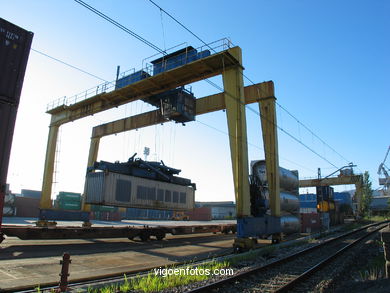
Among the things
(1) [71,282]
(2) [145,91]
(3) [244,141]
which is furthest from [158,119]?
(1) [71,282]

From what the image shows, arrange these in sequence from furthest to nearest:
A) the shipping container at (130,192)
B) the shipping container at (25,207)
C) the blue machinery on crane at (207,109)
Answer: the shipping container at (25,207)
the shipping container at (130,192)
the blue machinery on crane at (207,109)

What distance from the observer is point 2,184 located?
5.47 meters

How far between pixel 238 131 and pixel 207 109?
5106 mm

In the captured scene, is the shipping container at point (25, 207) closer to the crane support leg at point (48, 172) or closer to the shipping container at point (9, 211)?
the shipping container at point (9, 211)

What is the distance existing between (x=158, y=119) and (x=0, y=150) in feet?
55.8

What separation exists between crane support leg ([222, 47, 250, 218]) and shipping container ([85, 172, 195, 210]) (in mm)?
Result: 6680

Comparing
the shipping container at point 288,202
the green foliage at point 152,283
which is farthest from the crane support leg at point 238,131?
the green foliage at point 152,283

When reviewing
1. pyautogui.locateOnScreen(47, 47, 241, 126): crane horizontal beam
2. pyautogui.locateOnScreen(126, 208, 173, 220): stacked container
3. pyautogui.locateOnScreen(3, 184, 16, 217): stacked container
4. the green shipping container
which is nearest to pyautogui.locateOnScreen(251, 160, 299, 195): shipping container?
pyautogui.locateOnScreen(47, 47, 241, 126): crane horizontal beam

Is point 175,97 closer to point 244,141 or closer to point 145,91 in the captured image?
point 145,91

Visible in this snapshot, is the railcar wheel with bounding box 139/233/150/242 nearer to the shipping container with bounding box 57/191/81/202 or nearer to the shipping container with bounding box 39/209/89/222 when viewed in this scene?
the shipping container with bounding box 39/209/89/222

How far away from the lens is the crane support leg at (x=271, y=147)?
60.4ft

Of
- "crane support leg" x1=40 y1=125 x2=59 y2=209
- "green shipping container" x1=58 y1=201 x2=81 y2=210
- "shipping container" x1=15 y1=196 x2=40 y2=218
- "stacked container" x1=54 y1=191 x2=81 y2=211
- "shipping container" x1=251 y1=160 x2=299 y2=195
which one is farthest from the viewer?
"stacked container" x1=54 y1=191 x2=81 y2=211

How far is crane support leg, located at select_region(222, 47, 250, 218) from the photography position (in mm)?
15383

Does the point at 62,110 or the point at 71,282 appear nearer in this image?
the point at 71,282
